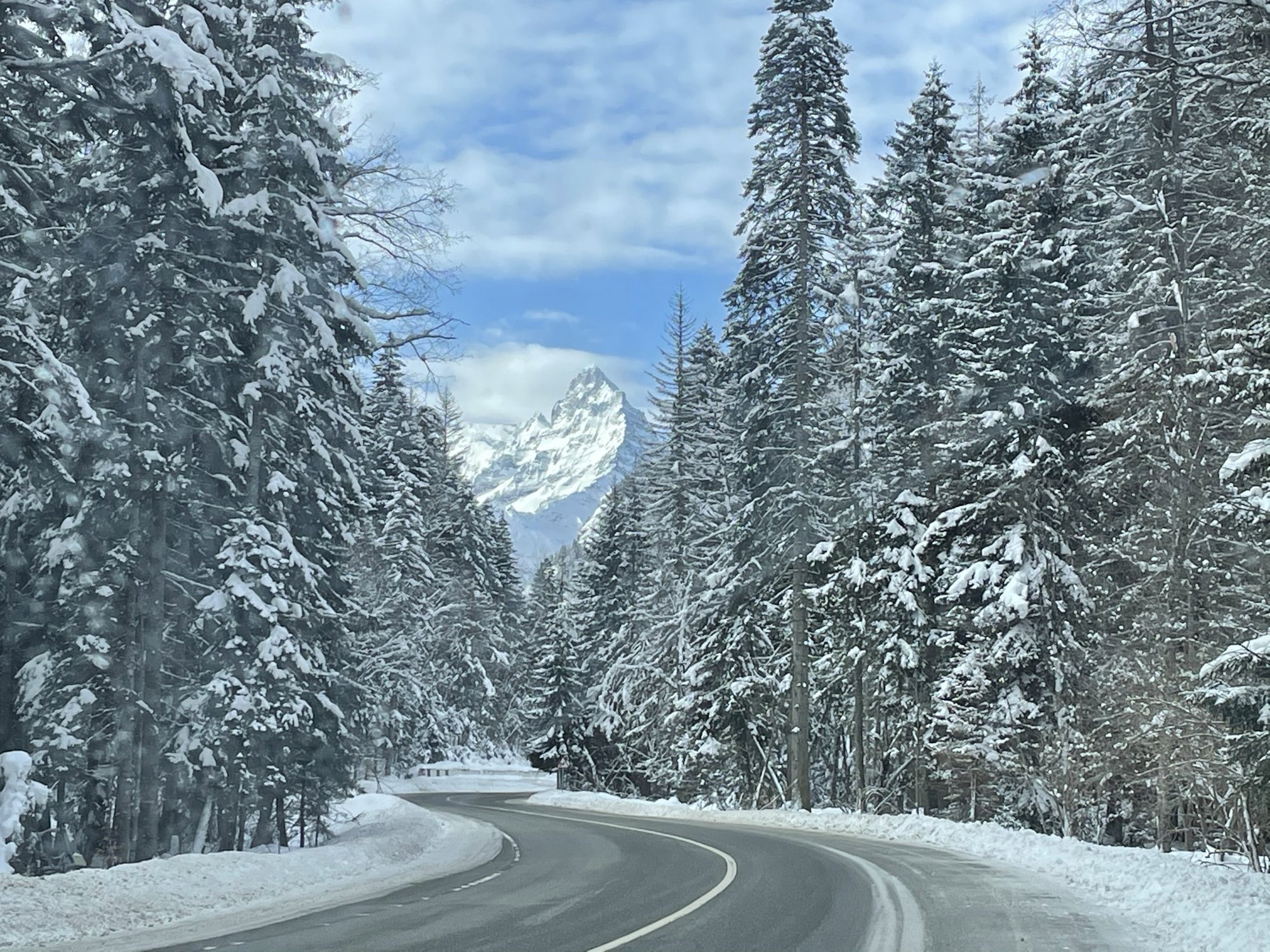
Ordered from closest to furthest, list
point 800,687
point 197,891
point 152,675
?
point 197,891, point 152,675, point 800,687

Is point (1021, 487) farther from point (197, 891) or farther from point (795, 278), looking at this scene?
point (197, 891)

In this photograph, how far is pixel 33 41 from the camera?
12.2 metres

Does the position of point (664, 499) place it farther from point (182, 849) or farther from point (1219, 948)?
point (1219, 948)

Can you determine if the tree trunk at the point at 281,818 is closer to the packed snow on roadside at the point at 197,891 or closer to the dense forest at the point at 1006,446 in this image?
the packed snow on roadside at the point at 197,891

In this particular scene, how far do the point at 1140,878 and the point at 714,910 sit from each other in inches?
211

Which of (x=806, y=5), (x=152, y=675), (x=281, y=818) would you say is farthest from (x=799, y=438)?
(x=152, y=675)

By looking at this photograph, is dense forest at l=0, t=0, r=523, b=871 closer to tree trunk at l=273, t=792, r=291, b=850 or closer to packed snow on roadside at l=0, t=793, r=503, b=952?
tree trunk at l=273, t=792, r=291, b=850

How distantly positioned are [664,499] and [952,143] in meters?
16.8

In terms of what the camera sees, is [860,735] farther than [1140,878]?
Yes

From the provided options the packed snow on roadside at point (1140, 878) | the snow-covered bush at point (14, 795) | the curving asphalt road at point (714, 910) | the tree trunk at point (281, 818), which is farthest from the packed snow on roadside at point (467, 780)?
the snow-covered bush at point (14, 795)

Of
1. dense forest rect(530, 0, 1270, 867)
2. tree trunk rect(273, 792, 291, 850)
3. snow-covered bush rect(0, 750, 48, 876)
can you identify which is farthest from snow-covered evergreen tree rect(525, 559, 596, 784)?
snow-covered bush rect(0, 750, 48, 876)

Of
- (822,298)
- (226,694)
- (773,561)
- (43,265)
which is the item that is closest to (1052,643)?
(773,561)

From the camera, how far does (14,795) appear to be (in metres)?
12.4

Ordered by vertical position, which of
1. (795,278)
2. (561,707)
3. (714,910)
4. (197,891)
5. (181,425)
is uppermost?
(795,278)
